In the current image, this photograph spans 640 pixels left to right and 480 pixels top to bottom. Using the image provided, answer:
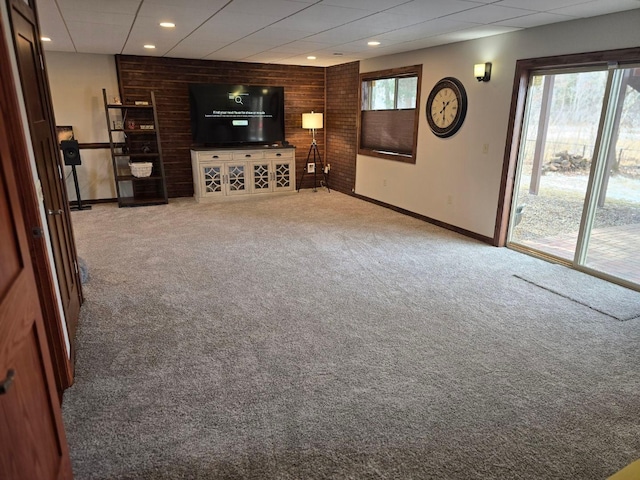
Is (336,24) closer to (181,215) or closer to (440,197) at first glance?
(440,197)

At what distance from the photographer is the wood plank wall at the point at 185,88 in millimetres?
6758

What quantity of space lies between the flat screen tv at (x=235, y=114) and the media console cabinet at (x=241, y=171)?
307mm

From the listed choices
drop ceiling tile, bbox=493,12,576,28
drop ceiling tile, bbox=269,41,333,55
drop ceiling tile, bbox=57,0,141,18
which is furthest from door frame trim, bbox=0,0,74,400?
drop ceiling tile, bbox=493,12,576,28

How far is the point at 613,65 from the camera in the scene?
3592 millimetres

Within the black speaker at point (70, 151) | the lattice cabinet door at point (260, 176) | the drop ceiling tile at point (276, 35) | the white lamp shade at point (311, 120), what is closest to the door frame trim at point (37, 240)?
the drop ceiling tile at point (276, 35)

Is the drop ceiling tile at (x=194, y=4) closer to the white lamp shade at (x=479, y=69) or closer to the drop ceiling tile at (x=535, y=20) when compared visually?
the drop ceiling tile at (x=535, y=20)

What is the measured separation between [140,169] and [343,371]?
216 inches

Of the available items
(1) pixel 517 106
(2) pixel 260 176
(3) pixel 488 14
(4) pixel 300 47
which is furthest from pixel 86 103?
(1) pixel 517 106

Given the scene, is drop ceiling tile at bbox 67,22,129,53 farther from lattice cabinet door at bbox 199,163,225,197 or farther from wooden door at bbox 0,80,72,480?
wooden door at bbox 0,80,72,480

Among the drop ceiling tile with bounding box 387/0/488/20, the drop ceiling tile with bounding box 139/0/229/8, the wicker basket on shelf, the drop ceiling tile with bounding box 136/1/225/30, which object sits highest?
the drop ceiling tile with bounding box 136/1/225/30

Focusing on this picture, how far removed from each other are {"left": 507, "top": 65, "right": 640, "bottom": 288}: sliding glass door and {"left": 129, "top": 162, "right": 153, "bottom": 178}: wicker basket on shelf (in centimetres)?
542

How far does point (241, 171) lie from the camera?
24.2ft

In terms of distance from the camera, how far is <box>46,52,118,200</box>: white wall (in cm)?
642

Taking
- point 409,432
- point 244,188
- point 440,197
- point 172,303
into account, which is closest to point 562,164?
point 440,197
